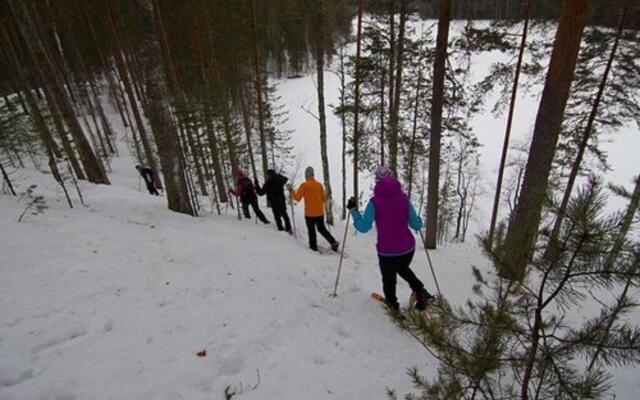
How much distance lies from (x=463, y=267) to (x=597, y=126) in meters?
7.14

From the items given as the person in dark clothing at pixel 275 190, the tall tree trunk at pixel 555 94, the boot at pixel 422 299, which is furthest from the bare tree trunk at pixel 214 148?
the tall tree trunk at pixel 555 94

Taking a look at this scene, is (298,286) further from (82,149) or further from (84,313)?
(82,149)

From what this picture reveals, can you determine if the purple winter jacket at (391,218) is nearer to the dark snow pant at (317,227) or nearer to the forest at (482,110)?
the forest at (482,110)

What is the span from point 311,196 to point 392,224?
3.28 meters

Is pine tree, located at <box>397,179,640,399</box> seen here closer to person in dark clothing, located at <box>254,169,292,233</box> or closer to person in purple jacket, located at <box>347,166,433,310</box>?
person in purple jacket, located at <box>347,166,433,310</box>

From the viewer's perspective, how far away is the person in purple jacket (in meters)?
3.96

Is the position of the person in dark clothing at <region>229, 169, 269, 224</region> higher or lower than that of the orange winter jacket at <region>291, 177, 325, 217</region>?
lower

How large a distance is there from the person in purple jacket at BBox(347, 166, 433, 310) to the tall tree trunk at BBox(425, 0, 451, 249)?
5131 millimetres

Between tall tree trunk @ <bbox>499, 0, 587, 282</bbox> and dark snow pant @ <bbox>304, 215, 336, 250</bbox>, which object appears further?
dark snow pant @ <bbox>304, 215, 336, 250</bbox>

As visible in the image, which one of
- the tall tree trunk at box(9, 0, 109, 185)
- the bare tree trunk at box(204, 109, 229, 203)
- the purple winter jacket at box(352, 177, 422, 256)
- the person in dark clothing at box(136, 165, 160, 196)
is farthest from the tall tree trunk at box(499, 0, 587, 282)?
the person in dark clothing at box(136, 165, 160, 196)

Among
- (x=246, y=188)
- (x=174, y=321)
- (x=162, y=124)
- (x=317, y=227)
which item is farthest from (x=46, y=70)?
(x=174, y=321)

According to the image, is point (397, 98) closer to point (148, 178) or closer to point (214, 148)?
point (214, 148)

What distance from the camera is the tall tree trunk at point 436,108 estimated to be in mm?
7363

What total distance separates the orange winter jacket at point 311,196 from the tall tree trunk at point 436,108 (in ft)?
12.6
